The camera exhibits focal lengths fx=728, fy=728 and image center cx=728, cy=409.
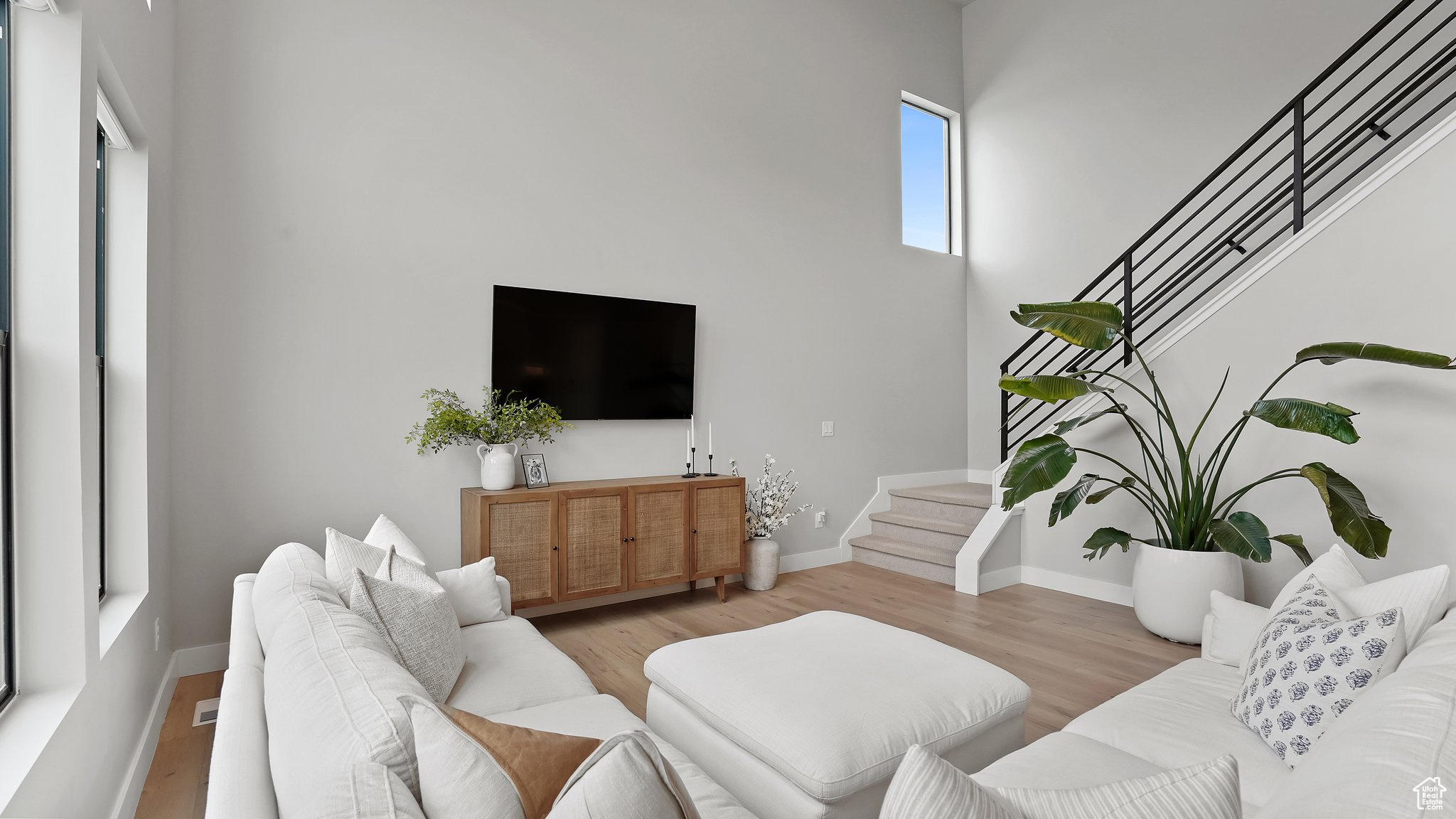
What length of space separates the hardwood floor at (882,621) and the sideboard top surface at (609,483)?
787 mm

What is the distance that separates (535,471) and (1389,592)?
358cm

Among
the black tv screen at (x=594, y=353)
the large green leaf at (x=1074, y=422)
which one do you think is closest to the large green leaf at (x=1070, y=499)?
the large green leaf at (x=1074, y=422)

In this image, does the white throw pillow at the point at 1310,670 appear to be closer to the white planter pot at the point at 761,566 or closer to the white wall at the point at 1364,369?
the white wall at the point at 1364,369

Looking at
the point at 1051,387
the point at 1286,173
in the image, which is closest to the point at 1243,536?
the point at 1051,387

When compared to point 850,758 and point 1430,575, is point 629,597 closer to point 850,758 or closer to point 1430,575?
point 850,758

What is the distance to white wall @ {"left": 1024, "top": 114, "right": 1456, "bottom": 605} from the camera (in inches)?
134

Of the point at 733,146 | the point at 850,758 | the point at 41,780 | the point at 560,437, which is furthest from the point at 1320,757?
the point at 733,146

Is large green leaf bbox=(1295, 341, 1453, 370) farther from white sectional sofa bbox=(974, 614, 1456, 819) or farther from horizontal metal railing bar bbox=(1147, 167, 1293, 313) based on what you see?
white sectional sofa bbox=(974, 614, 1456, 819)

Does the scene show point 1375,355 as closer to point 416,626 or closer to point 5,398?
point 416,626

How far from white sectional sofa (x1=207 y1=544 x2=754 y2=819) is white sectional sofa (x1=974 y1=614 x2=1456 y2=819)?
0.88m

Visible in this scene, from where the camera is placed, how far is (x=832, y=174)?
5.68m

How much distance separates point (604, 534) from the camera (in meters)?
4.11

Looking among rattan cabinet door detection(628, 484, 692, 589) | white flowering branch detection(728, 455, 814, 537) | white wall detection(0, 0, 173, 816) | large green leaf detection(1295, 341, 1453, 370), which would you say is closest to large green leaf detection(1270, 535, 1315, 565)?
large green leaf detection(1295, 341, 1453, 370)

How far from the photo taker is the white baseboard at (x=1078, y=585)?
4531 millimetres
